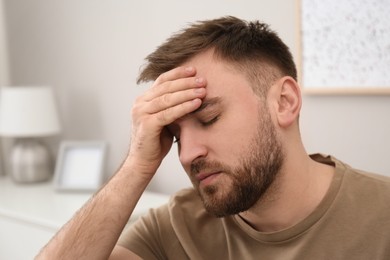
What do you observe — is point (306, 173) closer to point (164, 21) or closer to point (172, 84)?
point (172, 84)

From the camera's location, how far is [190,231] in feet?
4.47

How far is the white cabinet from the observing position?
7.30ft

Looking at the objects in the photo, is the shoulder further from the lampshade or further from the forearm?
the lampshade

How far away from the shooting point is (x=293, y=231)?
1200mm

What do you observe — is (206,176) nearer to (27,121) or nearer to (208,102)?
(208,102)

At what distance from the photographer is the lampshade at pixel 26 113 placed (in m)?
2.69

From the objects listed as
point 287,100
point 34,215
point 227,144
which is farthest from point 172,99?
point 34,215

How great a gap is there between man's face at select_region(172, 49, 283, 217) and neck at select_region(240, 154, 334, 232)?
65 millimetres

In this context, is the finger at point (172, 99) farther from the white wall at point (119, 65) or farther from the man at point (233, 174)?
the white wall at point (119, 65)

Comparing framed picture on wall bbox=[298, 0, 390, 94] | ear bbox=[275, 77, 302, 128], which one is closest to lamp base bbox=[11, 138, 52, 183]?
framed picture on wall bbox=[298, 0, 390, 94]

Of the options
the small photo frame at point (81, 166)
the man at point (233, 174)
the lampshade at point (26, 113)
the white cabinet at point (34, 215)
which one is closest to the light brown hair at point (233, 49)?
the man at point (233, 174)

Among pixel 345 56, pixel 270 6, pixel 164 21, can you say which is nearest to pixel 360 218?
pixel 345 56

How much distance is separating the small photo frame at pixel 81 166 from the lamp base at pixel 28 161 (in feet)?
0.61

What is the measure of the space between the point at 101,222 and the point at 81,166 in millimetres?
1409
